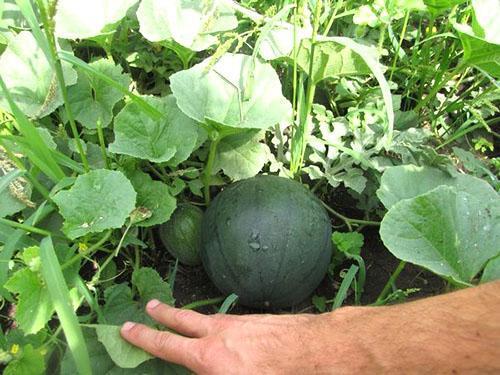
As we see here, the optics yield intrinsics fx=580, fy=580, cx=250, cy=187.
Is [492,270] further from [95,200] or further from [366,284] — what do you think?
[95,200]

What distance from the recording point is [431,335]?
1.20 meters

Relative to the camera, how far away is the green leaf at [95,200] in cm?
140

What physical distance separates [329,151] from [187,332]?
0.77 metres

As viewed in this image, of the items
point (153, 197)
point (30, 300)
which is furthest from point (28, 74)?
point (30, 300)

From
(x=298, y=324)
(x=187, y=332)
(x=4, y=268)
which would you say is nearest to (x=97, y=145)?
(x=4, y=268)

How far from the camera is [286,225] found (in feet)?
5.34

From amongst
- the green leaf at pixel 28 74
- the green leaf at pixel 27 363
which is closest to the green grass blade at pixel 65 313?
the green leaf at pixel 27 363

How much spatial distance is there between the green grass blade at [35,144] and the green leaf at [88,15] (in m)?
0.42

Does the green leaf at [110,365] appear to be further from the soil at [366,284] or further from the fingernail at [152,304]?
the soil at [366,284]

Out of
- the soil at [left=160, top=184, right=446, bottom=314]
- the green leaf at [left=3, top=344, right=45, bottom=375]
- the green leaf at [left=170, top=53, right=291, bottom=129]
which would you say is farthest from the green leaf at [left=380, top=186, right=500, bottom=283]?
the green leaf at [left=3, top=344, right=45, bottom=375]

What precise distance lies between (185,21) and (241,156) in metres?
0.45

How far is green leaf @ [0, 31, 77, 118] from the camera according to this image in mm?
1736

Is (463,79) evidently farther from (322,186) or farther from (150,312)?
(150,312)

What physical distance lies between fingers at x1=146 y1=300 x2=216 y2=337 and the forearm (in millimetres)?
312
